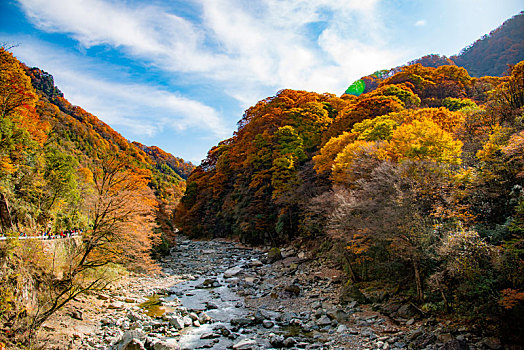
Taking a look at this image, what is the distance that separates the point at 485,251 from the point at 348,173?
28.8 feet

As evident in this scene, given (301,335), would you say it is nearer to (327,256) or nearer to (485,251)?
(485,251)

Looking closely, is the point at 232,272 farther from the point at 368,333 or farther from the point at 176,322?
the point at 368,333

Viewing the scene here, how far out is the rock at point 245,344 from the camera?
982 centimetres

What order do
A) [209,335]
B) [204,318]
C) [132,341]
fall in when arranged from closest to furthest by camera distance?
[132,341], [209,335], [204,318]

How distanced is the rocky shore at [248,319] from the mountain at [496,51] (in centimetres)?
7498

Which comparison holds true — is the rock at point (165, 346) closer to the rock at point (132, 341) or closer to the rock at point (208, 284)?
the rock at point (132, 341)

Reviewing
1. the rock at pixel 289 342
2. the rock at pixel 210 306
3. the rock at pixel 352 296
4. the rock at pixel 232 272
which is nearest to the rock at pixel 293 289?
the rock at pixel 352 296

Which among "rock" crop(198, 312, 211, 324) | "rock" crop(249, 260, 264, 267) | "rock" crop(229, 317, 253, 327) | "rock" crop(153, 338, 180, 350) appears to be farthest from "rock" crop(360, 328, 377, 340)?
"rock" crop(249, 260, 264, 267)

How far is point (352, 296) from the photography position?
1335cm

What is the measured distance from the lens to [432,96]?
39.5 m

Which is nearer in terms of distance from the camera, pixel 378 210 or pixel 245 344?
pixel 245 344

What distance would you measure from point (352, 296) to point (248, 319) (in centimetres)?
540

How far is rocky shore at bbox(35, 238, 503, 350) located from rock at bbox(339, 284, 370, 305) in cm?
5

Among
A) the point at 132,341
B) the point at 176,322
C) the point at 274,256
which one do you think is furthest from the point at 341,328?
the point at 274,256
